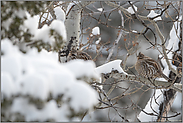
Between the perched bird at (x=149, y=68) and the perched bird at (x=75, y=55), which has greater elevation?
the perched bird at (x=75, y=55)

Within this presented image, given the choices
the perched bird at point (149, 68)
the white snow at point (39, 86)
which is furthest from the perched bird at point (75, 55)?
the white snow at point (39, 86)

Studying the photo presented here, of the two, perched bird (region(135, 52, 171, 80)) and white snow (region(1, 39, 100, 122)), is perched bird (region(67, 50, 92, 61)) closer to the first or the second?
perched bird (region(135, 52, 171, 80))

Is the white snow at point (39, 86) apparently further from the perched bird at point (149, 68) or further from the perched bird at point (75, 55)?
the perched bird at point (149, 68)

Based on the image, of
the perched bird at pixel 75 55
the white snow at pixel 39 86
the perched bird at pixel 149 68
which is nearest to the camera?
the white snow at pixel 39 86

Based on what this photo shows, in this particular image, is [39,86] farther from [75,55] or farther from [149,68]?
[149,68]

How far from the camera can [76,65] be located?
0.98 m

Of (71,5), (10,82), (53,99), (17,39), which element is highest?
(71,5)

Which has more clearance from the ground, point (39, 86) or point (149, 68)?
point (39, 86)

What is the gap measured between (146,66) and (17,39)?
2.33 metres

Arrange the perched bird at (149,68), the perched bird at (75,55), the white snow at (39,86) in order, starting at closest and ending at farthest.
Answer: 1. the white snow at (39,86)
2. the perched bird at (75,55)
3. the perched bird at (149,68)

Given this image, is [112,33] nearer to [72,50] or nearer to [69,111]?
[72,50]

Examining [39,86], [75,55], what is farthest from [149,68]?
[39,86]

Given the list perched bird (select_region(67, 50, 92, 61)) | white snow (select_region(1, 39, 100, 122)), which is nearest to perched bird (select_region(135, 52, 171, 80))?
perched bird (select_region(67, 50, 92, 61))

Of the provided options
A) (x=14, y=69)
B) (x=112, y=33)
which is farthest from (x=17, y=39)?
(x=112, y=33)
